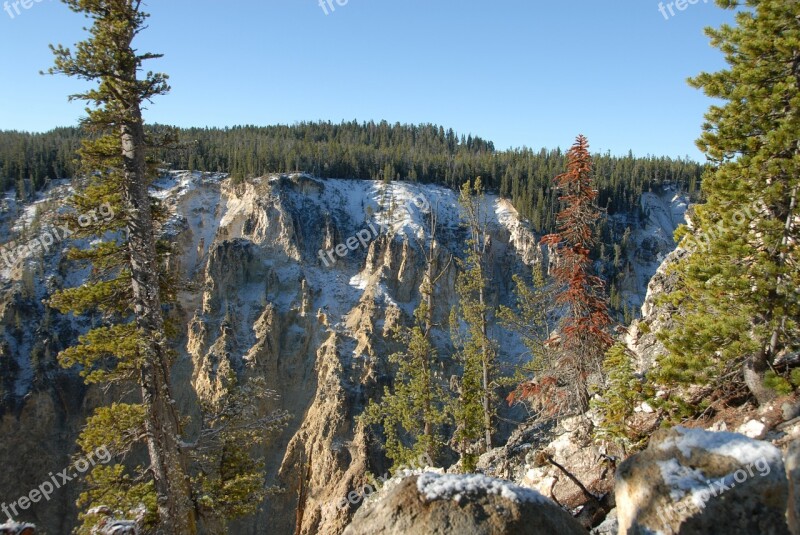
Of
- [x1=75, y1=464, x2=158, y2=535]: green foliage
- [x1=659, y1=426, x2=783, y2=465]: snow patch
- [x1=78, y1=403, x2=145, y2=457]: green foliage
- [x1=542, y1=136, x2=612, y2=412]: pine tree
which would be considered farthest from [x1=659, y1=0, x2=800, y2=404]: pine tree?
[x1=75, y1=464, x2=158, y2=535]: green foliage

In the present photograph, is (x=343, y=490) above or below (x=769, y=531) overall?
below

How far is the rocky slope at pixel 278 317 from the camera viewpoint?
39.7 metres

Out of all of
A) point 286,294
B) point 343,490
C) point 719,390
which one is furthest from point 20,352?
point 719,390

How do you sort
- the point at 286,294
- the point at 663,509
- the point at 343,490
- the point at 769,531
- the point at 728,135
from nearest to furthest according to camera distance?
the point at 769,531
the point at 663,509
the point at 728,135
the point at 343,490
the point at 286,294

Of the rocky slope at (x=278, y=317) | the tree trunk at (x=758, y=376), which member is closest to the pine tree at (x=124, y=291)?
the tree trunk at (x=758, y=376)

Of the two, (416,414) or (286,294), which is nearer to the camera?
(416,414)

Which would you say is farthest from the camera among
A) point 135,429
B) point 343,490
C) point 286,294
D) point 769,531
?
point 286,294

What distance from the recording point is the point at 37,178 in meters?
74.5

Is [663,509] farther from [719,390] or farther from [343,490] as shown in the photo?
[343,490]

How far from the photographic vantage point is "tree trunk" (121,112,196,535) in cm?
919

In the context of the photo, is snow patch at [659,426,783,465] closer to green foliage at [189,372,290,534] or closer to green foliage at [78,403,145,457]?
green foliage at [189,372,290,534]

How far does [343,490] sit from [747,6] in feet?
113

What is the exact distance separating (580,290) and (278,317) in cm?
4090

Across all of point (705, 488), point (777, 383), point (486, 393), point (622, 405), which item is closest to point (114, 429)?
point (622, 405)
